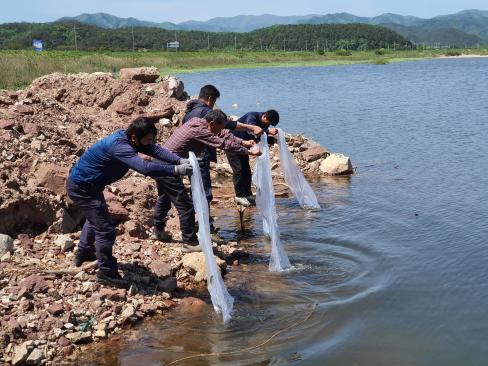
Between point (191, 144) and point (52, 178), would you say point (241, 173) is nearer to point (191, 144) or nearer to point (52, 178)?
point (191, 144)

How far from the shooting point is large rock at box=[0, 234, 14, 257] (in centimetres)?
634

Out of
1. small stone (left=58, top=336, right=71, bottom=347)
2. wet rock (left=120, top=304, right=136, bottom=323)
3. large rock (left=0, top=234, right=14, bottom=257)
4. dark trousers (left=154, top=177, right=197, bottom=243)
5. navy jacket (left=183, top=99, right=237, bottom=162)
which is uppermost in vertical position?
navy jacket (left=183, top=99, right=237, bottom=162)

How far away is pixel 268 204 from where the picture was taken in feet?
25.3

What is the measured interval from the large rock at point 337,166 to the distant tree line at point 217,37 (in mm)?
91498

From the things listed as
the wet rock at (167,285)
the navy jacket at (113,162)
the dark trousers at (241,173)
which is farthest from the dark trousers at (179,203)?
the dark trousers at (241,173)

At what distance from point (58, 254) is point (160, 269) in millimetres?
1165

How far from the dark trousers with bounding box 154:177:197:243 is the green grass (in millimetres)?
13340

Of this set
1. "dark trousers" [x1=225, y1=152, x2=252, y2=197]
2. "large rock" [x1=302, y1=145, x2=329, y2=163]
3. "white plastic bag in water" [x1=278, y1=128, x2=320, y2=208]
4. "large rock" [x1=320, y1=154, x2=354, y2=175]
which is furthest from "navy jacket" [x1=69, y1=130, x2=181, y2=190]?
"large rock" [x1=302, y1=145, x2=329, y2=163]

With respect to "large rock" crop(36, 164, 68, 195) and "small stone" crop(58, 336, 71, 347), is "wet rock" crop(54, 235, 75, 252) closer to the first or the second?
"large rock" crop(36, 164, 68, 195)

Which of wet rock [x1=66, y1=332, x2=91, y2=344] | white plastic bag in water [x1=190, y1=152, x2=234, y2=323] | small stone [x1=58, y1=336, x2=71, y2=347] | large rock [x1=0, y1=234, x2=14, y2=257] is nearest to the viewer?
small stone [x1=58, y1=336, x2=71, y2=347]

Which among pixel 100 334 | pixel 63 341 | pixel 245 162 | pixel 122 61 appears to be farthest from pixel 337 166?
pixel 122 61

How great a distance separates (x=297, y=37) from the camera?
124 m

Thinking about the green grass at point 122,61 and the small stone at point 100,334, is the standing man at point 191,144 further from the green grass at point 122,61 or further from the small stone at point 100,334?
the green grass at point 122,61

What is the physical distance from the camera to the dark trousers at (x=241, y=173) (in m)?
9.02
